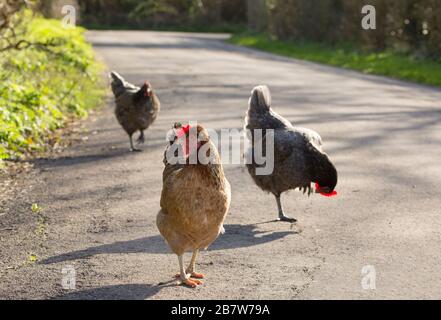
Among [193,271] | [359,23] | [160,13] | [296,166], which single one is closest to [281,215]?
[296,166]

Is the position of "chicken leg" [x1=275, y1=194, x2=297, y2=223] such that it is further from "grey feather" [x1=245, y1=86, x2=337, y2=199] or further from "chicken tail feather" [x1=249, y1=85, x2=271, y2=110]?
"chicken tail feather" [x1=249, y1=85, x2=271, y2=110]

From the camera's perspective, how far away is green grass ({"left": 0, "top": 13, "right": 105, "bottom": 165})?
35.9 ft

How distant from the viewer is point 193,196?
5.32m

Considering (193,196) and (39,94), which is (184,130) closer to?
(193,196)

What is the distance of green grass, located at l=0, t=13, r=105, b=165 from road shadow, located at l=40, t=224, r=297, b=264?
381 centimetres

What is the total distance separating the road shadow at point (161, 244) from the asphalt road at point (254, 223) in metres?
0.01

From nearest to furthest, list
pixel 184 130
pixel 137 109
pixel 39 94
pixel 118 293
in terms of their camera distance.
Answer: pixel 184 130 → pixel 118 293 → pixel 137 109 → pixel 39 94

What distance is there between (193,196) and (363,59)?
19539mm

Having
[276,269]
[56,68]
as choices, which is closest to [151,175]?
[276,269]

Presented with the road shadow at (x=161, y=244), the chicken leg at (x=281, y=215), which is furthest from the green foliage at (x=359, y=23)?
the road shadow at (x=161, y=244)

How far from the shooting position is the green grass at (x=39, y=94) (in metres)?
10.9

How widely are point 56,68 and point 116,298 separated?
13918mm

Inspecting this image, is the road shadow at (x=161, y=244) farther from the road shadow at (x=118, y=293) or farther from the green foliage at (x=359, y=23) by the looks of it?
the green foliage at (x=359, y=23)
